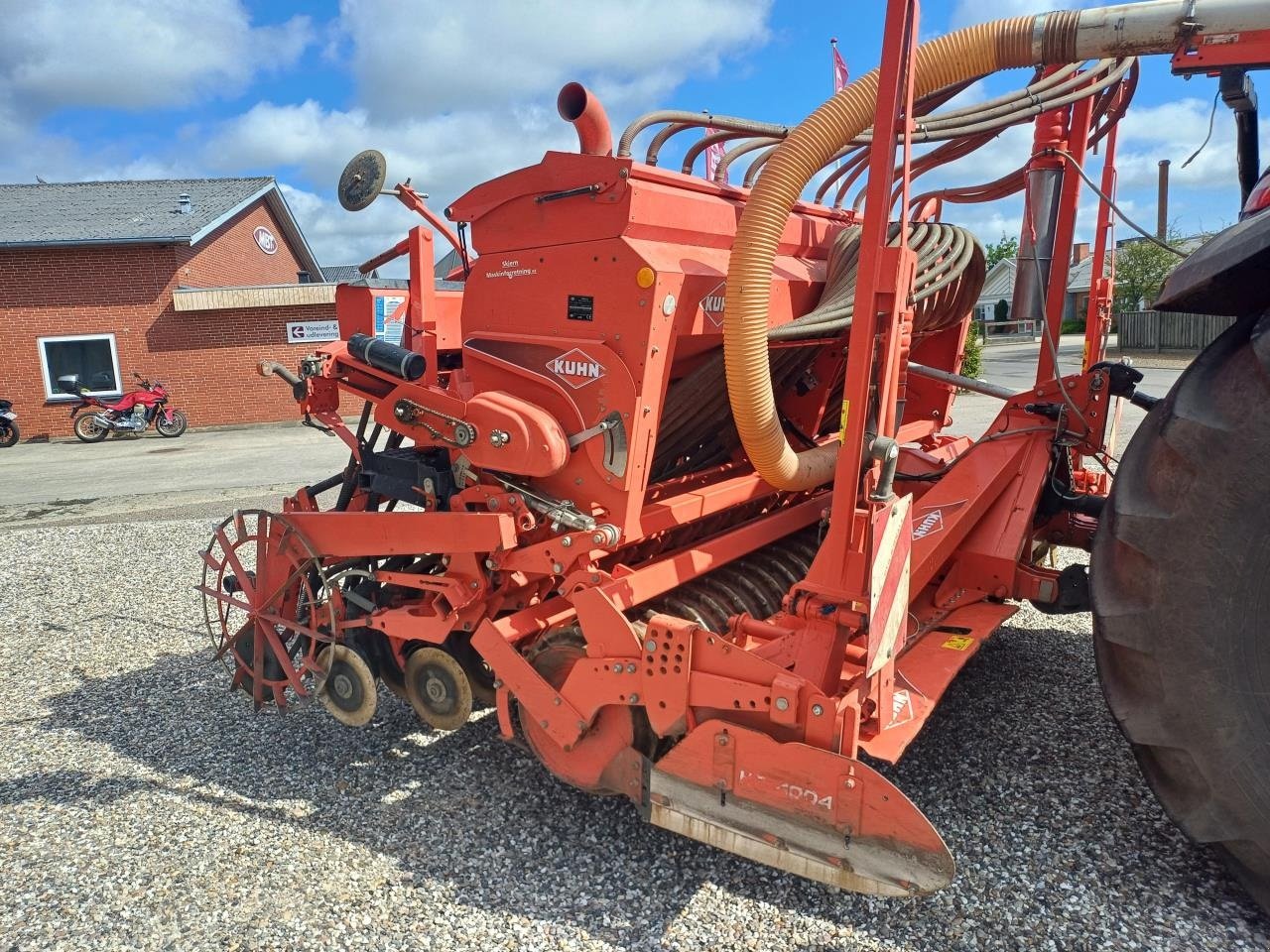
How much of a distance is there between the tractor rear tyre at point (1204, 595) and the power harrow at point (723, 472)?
4 centimetres

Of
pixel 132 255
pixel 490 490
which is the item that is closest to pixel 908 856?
pixel 490 490

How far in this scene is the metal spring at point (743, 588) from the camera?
3.03m

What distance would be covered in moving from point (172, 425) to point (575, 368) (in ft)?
52.7

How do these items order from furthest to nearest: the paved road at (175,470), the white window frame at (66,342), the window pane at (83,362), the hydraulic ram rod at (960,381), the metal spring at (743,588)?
1. the window pane at (83,362)
2. the white window frame at (66,342)
3. the paved road at (175,470)
4. the hydraulic ram rod at (960,381)
5. the metal spring at (743,588)

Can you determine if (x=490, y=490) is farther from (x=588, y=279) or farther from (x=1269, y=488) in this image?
(x=1269, y=488)

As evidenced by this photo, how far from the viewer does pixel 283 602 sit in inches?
136

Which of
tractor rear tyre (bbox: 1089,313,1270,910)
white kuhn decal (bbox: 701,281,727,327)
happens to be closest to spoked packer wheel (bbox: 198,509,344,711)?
white kuhn decal (bbox: 701,281,727,327)

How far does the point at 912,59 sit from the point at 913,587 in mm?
1503

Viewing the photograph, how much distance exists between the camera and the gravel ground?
7.54ft

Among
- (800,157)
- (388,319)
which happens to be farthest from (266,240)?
(800,157)

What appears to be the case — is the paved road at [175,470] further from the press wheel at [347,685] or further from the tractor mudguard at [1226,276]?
the tractor mudguard at [1226,276]

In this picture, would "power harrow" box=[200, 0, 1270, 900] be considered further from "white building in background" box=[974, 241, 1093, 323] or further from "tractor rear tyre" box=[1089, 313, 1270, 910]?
"white building in background" box=[974, 241, 1093, 323]

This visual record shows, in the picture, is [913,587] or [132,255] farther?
[132,255]

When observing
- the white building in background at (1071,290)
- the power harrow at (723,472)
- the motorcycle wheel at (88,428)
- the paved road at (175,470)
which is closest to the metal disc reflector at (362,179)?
the power harrow at (723,472)
